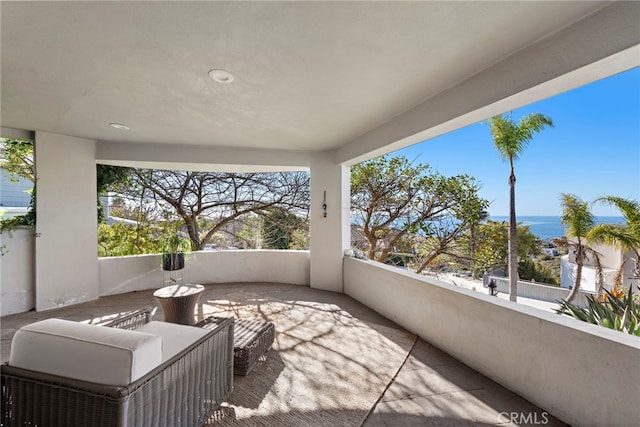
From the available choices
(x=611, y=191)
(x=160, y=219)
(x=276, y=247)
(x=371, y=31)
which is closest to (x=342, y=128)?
(x=371, y=31)

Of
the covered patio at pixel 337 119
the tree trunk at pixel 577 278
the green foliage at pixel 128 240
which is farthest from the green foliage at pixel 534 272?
the green foliage at pixel 128 240

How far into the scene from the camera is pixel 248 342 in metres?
2.44

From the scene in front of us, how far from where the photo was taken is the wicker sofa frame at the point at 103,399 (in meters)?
1.22

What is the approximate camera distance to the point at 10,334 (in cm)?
319

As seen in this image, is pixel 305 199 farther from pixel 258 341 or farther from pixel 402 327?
pixel 258 341

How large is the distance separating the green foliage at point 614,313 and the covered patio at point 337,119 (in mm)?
418

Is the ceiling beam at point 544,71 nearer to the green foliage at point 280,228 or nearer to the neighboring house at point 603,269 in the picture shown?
the neighboring house at point 603,269

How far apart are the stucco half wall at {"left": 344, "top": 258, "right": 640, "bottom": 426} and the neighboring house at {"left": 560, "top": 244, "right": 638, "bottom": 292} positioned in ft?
6.93

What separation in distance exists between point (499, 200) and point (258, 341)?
5166 millimetres

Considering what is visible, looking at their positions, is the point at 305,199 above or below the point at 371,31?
below

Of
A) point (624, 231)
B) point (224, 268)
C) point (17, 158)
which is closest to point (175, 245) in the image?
point (224, 268)

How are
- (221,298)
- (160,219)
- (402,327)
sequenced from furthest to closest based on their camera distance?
(160,219) < (221,298) < (402,327)

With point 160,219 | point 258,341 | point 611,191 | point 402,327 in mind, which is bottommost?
point 402,327

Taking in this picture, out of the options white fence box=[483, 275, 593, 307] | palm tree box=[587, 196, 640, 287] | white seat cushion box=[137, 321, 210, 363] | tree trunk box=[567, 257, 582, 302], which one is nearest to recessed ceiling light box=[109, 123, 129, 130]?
white seat cushion box=[137, 321, 210, 363]
